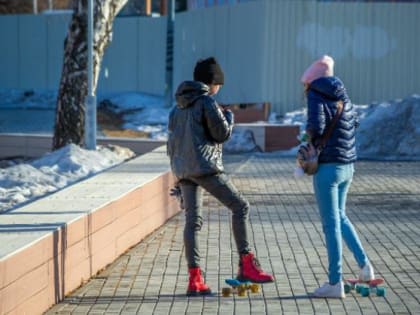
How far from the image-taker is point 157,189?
439 inches

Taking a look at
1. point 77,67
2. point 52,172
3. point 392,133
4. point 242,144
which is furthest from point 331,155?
point 242,144

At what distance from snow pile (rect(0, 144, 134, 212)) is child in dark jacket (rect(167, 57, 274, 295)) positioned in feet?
11.7

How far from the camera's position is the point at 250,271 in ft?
27.1

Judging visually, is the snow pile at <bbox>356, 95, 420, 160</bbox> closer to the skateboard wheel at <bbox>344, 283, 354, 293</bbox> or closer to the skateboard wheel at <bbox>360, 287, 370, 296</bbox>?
the skateboard wheel at <bbox>344, 283, 354, 293</bbox>

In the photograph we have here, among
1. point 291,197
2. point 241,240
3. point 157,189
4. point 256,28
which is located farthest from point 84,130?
point 256,28

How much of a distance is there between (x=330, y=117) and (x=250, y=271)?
1297 millimetres

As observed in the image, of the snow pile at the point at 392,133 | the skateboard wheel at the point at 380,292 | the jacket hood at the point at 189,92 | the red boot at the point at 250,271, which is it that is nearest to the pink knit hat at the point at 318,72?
the jacket hood at the point at 189,92

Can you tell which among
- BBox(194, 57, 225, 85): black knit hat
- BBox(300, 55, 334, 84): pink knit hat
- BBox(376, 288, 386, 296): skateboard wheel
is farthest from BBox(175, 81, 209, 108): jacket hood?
BBox(376, 288, 386, 296): skateboard wheel

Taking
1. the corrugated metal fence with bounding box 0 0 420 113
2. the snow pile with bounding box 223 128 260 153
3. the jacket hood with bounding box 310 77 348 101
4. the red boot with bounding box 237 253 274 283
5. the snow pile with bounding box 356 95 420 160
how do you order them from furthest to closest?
the corrugated metal fence with bounding box 0 0 420 113, the snow pile with bounding box 223 128 260 153, the snow pile with bounding box 356 95 420 160, the red boot with bounding box 237 253 274 283, the jacket hood with bounding box 310 77 348 101

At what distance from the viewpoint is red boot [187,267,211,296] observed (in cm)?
793

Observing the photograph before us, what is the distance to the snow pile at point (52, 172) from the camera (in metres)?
12.3

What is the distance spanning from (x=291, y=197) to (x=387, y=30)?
13872mm

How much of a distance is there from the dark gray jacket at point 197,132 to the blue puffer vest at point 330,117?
24.4 inches

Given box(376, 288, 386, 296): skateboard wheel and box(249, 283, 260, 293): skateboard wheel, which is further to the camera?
box(249, 283, 260, 293): skateboard wheel
